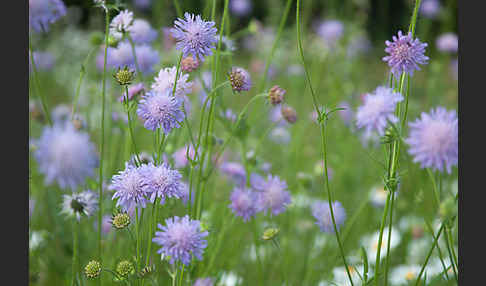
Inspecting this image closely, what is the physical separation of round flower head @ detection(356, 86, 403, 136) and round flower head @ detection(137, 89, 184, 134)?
0.90ft

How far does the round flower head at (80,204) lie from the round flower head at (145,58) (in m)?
0.37

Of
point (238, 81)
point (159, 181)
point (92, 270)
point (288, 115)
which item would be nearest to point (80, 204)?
point (92, 270)

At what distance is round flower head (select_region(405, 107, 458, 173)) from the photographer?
0.57 m

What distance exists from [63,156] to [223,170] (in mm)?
674

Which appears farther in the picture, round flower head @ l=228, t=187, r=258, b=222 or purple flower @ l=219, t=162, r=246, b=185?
purple flower @ l=219, t=162, r=246, b=185

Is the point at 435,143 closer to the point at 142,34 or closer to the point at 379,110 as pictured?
the point at 379,110

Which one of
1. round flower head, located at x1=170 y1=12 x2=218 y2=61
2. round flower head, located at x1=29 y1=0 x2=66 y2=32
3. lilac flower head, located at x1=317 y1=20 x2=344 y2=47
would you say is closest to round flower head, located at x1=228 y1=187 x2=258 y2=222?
round flower head, located at x1=170 y1=12 x2=218 y2=61

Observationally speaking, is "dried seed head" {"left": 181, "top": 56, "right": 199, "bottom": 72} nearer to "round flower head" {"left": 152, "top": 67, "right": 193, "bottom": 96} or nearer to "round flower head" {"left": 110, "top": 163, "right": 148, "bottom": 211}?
"round flower head" {"left": 152, "top": 67, "right": 193, "bottom": 96}

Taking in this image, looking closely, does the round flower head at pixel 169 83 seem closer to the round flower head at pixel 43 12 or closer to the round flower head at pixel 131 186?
the round flower head at pixel 131 186

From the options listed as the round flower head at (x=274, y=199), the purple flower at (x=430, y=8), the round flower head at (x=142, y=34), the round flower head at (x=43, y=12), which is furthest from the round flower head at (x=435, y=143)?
the purple flower at (x=430, y=8)

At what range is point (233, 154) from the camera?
192 cm

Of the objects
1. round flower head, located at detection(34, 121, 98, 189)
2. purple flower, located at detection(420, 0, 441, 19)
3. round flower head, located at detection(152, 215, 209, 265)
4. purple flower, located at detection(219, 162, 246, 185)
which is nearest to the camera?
round flower head, located at detection(34, 121, 98, 189)

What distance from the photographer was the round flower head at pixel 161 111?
0.67 m

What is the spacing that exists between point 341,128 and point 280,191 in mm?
1087
